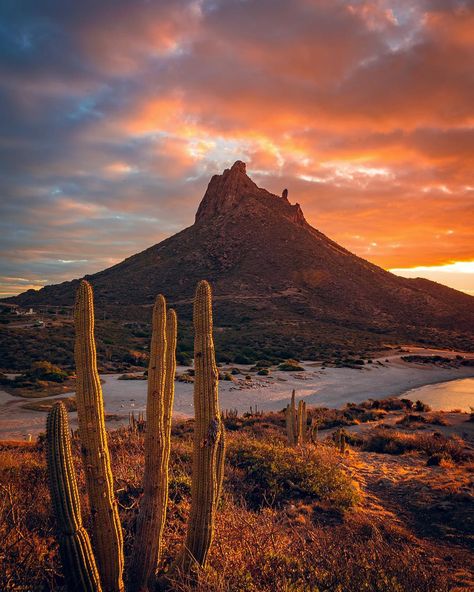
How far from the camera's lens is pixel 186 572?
469 cm

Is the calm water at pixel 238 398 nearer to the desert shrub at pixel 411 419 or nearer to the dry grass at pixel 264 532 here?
the desert shrub at pixel 411 419

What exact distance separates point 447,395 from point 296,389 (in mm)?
13373

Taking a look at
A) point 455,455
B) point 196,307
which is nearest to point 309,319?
point 455,455

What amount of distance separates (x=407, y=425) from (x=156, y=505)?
59.6 ft

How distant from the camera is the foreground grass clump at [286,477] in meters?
9.21

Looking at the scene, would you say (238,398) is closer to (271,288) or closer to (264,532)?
(264,532)

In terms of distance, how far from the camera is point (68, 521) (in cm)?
396

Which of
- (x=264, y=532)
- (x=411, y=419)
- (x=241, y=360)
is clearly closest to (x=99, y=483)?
(x=264, y=532)

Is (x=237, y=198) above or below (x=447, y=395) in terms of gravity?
above

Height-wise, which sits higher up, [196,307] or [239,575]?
[196,307]

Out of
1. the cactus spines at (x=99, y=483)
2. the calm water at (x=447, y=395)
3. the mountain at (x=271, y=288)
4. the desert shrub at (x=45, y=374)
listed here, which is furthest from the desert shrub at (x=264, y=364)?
the cactus spines at (x=99, y=483)

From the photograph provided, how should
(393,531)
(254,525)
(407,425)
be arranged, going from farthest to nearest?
1. (407,425)
2. (393,531)
3. (254,525)

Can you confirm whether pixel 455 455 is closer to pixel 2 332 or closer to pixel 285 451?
pixel 285 451

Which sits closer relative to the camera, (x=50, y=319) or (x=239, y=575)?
(x=239, y=575)
